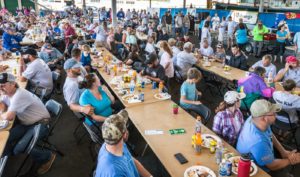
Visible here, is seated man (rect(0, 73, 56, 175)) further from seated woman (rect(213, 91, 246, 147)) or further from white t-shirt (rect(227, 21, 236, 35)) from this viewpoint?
white t-shirt (rect(227, 21, 236, 35))

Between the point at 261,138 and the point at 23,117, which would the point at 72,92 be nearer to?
the point at 23,117

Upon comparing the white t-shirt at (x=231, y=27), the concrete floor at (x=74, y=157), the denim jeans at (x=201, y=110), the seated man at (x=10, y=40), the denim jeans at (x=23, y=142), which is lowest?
the concrete floor at (x=74, y=157)

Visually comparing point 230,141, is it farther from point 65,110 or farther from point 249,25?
point 249,25

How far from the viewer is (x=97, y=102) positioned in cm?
Result: 381

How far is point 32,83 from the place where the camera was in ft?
17.7

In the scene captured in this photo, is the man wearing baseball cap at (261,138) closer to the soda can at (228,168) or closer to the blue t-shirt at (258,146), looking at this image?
the blue t-shirt at (258,146)

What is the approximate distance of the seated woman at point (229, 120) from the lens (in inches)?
123

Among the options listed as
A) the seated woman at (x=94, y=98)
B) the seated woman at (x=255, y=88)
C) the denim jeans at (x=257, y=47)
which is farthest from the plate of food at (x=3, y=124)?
the denim jeans at (x=257, y=47)

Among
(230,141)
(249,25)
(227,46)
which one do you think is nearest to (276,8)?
(249,25)

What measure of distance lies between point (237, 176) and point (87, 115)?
2332mm

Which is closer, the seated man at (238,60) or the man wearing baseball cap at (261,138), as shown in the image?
the man wearing baseball cap at (261,138)

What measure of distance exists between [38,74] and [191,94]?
132 inches

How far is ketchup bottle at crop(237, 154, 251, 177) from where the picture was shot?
2191 millimetres

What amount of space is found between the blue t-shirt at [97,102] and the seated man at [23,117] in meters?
0.68
